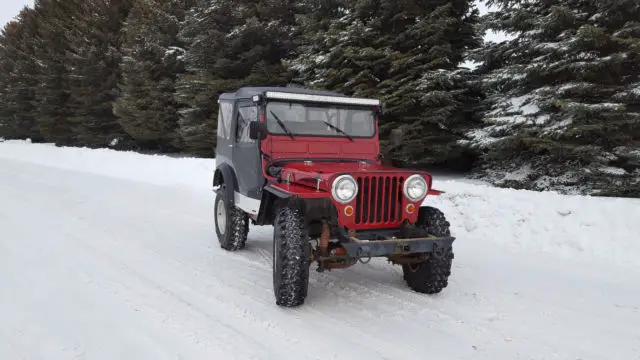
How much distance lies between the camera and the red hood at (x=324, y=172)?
4434 millimetres

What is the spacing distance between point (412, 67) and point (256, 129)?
24.5 feet

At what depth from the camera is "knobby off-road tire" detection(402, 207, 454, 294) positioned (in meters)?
4.75

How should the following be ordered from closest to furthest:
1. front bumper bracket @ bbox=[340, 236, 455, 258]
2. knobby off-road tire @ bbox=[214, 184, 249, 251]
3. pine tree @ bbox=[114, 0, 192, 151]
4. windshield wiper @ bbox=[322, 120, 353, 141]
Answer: front bumper bracket @ bbox=[340, 236, 455, 258] < windshield wiper @ bbox=[322, 120, 353, 141] < knobby off-road tire @ bbox=[214, 184, 249, 251] < pine tree @ bbox=[114, 0, 192, 151]

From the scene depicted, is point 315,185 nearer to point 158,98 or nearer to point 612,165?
point 612,165

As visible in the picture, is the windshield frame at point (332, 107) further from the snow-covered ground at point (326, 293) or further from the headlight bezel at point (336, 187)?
the snow-covered ground at point (326, 293)

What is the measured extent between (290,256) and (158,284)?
69.7 inches

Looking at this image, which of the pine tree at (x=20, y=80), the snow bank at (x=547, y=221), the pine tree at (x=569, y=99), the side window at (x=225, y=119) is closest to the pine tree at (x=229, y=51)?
the pine tree at (x=569, y=99)

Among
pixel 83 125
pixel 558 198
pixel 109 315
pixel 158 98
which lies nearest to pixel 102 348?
pixel 109 315

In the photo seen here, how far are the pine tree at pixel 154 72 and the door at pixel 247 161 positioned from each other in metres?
14.7

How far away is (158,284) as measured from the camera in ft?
16.6

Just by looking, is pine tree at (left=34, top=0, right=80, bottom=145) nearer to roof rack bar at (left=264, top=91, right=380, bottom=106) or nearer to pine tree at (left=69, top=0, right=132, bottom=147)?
pine tree at (left=69, top=0, right=132, bottom=147)

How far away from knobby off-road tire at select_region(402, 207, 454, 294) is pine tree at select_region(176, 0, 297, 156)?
488 inches

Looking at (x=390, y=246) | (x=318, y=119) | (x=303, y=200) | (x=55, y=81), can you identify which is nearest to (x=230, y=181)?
(x=318, y=119)

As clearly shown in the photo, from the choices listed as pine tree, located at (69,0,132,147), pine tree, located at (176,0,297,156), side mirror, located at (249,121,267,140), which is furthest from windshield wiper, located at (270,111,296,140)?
pine tree, located at (69,0,132,147)
